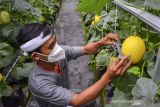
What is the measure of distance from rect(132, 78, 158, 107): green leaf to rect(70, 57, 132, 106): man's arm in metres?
0.20

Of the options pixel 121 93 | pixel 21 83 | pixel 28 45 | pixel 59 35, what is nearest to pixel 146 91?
pixel 121 93

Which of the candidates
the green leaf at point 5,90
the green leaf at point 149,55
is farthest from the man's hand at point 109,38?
the green leaf at point 5,90

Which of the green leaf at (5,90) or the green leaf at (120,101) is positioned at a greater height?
the green leaf at (120,101)

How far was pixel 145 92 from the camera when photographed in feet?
3.06

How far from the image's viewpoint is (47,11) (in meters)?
7.15

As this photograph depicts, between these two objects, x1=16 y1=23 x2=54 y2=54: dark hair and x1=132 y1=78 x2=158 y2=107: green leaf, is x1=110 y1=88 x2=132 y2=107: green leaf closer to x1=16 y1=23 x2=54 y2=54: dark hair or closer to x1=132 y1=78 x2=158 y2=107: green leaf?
x1=132 y1=78 x2=158 y2=107: green leaf

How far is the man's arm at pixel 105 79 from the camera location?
121 cm

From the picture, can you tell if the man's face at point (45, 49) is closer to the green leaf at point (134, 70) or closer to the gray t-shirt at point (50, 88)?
the gray t-shirt at point (50, 88)

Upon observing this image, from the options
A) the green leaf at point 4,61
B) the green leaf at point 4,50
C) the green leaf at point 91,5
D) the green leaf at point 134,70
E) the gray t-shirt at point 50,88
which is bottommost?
the green leaf at point 4,61

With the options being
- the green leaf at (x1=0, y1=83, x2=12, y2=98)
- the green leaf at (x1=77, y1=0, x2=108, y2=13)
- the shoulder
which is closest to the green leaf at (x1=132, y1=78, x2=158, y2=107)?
the green leaf at (x1=77, y1=0, x2=108, y2=13)

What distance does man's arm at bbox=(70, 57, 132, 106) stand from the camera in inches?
47.5

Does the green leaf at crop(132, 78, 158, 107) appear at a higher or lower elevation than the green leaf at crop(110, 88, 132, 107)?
higher

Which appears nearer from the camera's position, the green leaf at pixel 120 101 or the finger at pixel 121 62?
the green leaf at pixel 120 101

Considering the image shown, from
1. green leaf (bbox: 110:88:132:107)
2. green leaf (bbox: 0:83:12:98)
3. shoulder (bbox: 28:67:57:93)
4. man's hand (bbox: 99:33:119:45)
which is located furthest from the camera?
green leaf (bbox: 0:83:12:98)
